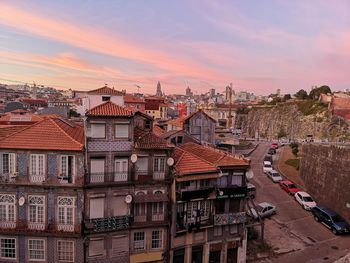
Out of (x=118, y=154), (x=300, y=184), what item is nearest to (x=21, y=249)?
(x=118, y=154)

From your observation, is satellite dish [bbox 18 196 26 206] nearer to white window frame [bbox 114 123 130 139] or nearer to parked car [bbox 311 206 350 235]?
white window frame [bbox 114 123 130 139]

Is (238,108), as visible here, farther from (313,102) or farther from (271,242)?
(271,242)

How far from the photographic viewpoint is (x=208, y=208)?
3062 centimetres

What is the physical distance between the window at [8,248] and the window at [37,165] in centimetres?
543

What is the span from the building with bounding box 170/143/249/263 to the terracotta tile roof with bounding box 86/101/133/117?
20.3 feet

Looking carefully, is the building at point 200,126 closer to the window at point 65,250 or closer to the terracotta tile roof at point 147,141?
the terracotta tile roof at point 147,141

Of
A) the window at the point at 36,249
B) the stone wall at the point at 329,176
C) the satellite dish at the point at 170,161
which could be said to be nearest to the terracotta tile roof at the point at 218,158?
the satellite dish at the point at 170,161

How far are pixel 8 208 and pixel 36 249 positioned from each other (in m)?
3.75

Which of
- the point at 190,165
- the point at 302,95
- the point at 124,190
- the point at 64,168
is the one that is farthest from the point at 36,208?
the point at 302,95

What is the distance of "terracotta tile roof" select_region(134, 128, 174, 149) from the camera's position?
28094 millimetres

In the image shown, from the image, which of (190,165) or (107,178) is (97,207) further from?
(190,165)

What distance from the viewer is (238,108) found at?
173 m

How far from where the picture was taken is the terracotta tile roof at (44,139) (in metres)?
26.0

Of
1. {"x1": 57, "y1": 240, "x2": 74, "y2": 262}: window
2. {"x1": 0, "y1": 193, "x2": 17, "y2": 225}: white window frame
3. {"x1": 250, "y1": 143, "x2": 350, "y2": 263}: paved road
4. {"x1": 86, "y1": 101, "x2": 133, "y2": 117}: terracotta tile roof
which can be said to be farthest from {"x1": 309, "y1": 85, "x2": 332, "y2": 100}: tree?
{"x1": 0, "y1": 193, "x2": 17, "y2": 225}: white window frame
